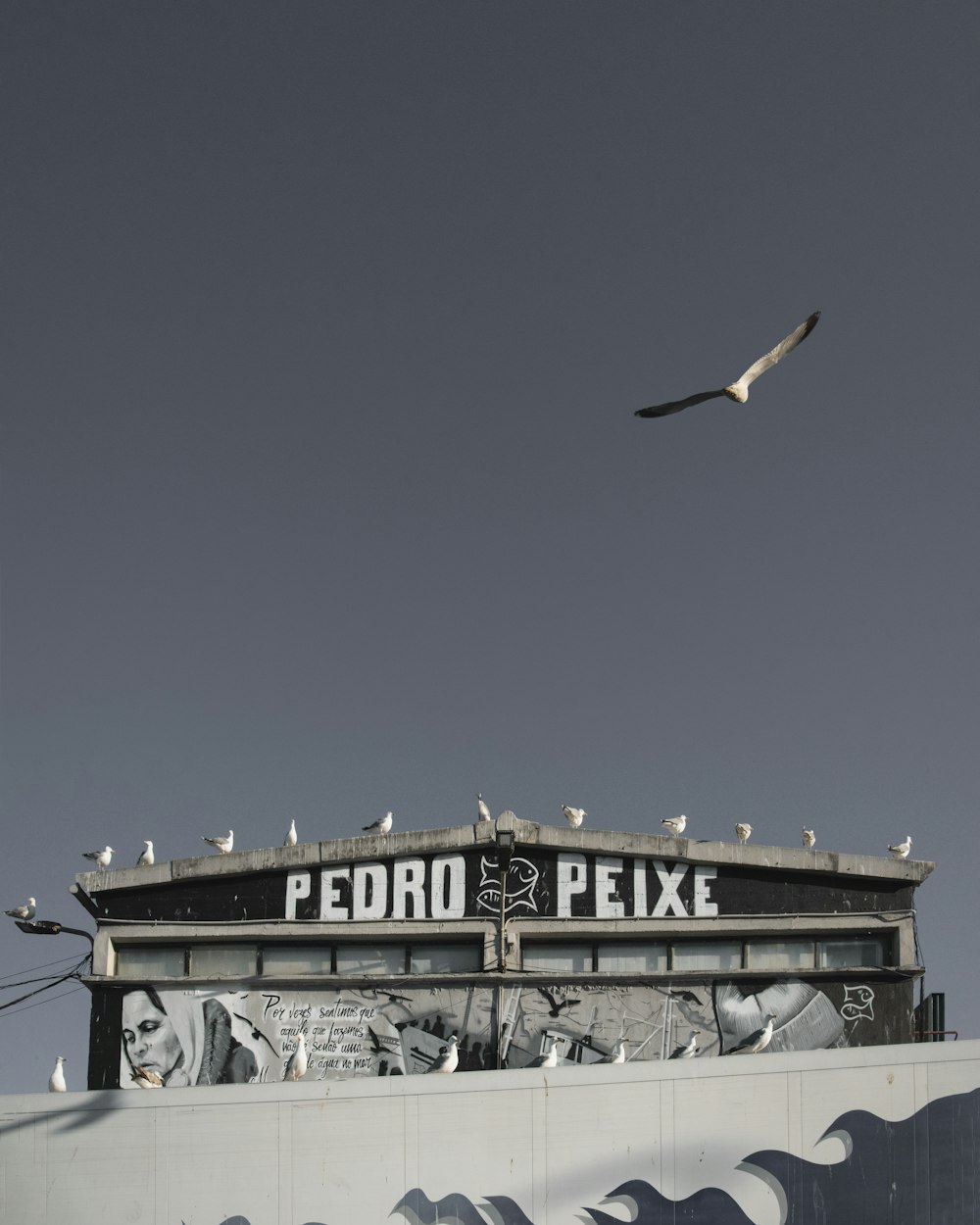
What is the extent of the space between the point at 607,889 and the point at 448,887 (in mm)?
2547

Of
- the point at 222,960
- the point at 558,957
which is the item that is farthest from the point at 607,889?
the point at 222,960

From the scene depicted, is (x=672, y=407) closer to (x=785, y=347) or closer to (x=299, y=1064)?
(x=785, y=347)

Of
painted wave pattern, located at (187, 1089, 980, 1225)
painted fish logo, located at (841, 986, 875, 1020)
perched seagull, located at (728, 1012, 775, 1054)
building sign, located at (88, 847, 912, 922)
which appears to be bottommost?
painted wave pattern, located at (187, 1089, 980, 1225)

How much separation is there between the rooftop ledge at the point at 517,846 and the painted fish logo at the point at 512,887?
29cm

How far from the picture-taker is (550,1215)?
19.3 m

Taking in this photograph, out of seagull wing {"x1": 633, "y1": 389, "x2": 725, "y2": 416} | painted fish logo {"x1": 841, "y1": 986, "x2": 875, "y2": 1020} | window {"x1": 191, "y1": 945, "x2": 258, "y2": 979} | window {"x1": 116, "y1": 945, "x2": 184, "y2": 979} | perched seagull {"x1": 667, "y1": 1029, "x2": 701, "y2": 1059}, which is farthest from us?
window {"x1": 116, "y1": 945, "x2": 184, "y2": 979}

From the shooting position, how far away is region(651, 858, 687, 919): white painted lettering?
971 inches

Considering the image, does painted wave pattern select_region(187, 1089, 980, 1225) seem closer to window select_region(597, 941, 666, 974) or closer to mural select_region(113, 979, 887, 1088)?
mural select_region(113, 979, 887, 1088)

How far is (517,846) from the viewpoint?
24812mm

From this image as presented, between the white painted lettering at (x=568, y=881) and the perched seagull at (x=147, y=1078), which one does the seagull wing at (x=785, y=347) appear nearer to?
the white painted lettering at (x=568, y=881)

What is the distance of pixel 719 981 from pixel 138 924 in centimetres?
923

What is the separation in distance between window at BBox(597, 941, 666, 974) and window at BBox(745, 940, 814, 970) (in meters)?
1.38

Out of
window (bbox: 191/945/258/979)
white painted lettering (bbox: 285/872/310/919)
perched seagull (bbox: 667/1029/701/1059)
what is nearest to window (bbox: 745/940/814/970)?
perched seagull (bbox: 667/1029/701/1059)

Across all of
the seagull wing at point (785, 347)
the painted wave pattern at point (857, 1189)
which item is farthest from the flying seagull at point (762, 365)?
the painted wave pattern at point (857, 1189)
